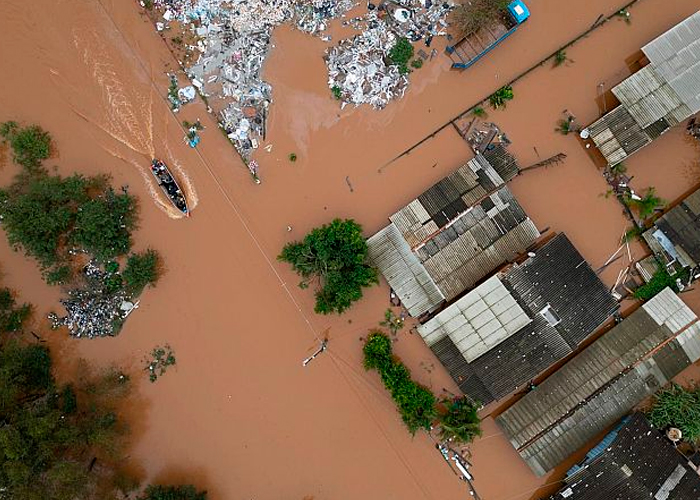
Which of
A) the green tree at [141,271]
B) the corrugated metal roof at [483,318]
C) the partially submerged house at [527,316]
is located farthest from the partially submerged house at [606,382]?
the green tree at [141,271]

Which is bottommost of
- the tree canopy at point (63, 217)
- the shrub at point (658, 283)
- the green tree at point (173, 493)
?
the shrub at point (658, 283)

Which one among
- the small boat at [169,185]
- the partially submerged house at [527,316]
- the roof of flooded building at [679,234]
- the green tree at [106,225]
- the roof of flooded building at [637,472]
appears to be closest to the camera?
the roof of flooded building at [637,472]

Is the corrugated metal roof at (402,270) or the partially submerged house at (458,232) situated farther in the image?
the corrugated metal roof at (402,270)

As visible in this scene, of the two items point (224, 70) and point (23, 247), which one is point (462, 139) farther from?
point (23, 247)

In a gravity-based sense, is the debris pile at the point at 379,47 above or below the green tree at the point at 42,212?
below

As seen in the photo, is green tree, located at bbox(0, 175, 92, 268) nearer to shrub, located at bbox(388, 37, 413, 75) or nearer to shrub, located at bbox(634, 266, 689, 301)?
shrub, located at bbox(388, 37, 413, 75)

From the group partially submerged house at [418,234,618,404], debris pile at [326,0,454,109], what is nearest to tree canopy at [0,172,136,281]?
debris pile at [326,0,454,109]

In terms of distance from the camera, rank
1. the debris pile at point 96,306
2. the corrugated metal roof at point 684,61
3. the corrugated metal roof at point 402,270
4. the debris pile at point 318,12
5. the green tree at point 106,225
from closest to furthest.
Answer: the corrugated metal roof at point 684,61, the corrugated metal roof at point 402,270, the green tree at point 106,225, the debris pile at point 318,12, the debris pile at point 96,306

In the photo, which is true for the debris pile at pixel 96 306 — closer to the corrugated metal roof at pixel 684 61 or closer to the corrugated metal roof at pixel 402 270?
the corrugated metal roof at pixel 402 270
